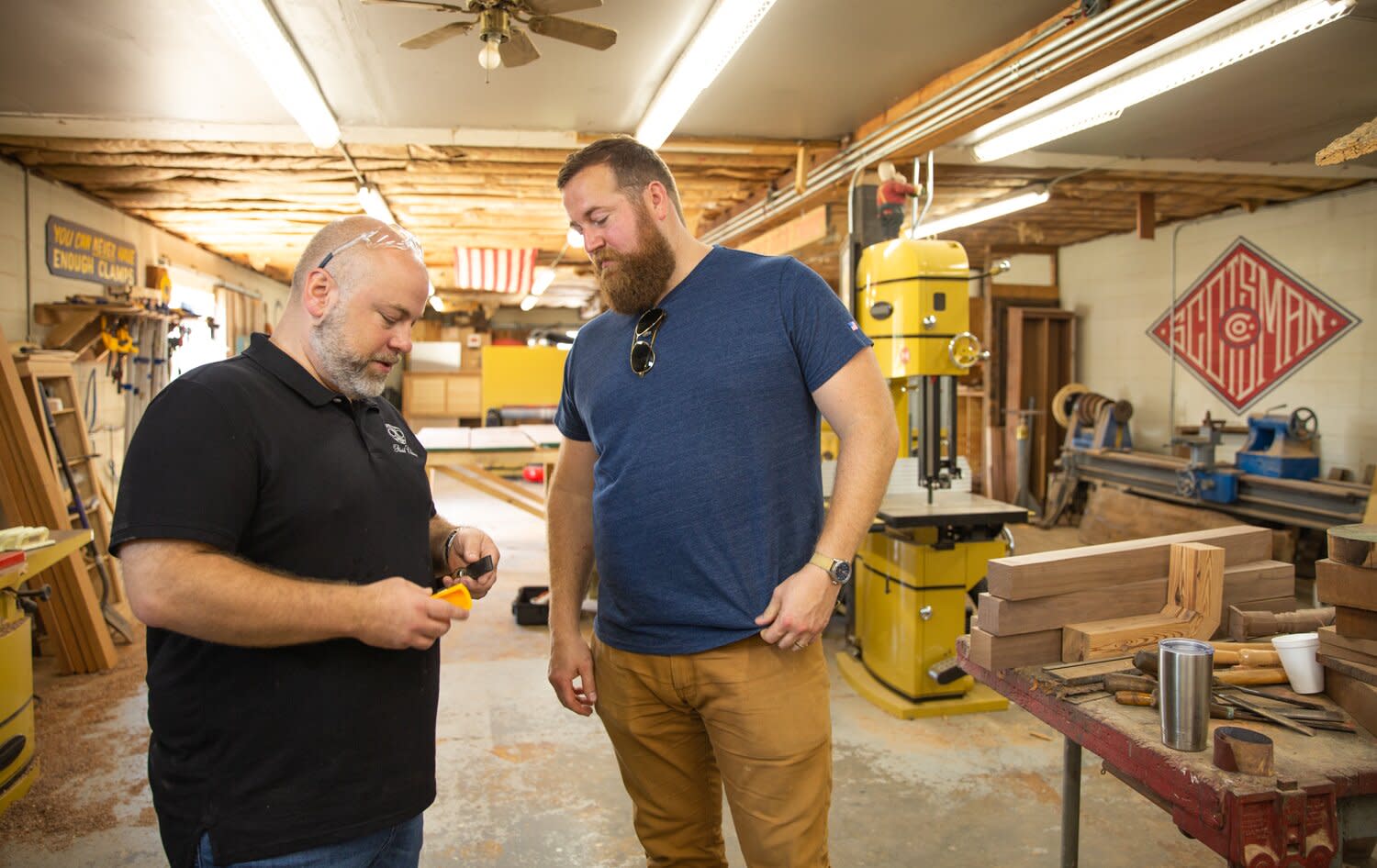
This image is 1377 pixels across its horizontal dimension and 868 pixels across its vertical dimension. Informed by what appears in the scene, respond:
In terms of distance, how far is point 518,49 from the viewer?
11.1ft

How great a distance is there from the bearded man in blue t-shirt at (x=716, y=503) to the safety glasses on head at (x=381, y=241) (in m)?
0.39

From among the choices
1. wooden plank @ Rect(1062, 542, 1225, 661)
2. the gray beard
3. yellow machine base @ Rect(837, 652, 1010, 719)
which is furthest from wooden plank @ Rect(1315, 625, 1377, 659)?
yellow machine base @ Rect(837, 652, 1010, 719)

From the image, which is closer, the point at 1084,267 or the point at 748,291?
the point at 748,291

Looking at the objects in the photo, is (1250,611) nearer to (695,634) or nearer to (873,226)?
(695,634)

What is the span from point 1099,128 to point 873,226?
77.0 inches

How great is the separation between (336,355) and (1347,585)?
1.92 m

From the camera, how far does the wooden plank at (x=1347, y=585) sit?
1596mm

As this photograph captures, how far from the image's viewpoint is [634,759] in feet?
6.06

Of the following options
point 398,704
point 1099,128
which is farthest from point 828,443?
point 398,704

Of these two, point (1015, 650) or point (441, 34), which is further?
point (441, 34)

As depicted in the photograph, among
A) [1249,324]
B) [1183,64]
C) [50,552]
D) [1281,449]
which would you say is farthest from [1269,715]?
[1249,324]

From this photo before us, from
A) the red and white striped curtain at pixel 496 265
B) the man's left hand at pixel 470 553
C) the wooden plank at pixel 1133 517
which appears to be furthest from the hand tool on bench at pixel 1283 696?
the red and white striped curtain at pixel 496 265

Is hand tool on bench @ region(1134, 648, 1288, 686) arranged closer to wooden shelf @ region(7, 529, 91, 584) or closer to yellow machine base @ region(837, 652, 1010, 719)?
yellow machine base @ region(837, 652, 1010, 719)

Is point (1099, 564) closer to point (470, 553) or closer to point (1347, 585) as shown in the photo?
point (1347, 585)
